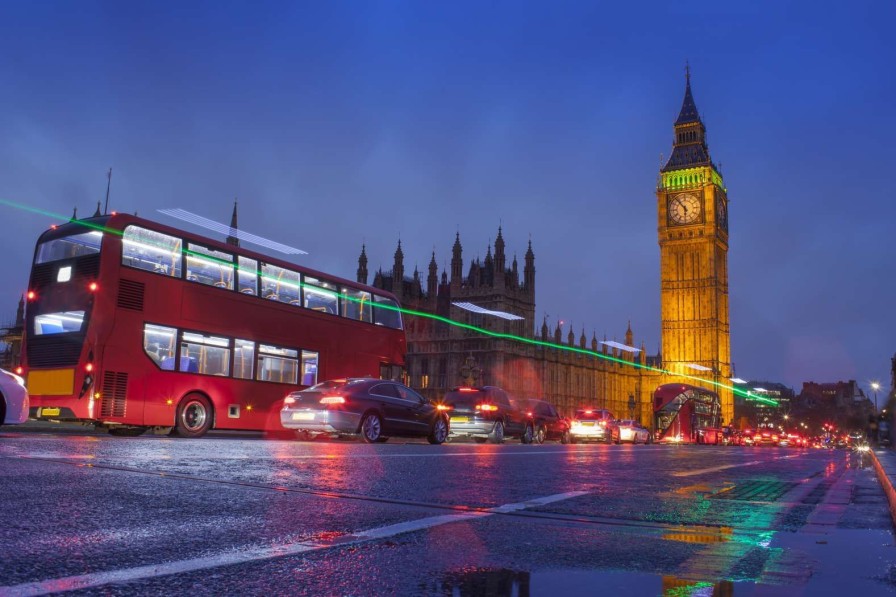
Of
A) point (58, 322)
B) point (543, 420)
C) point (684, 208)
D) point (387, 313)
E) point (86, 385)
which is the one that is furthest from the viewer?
point (684, 208)

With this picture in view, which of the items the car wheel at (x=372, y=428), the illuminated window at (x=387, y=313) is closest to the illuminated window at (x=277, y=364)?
the illuminated window at (x=387, y=313)

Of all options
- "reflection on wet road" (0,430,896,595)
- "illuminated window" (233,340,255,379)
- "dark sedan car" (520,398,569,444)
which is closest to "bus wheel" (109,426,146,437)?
"illuminated window" (233,340,255,379)

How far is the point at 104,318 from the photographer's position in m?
14.6

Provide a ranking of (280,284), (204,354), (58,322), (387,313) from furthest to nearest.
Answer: (387,313) < (280,284) < (204,354) < (58,322)

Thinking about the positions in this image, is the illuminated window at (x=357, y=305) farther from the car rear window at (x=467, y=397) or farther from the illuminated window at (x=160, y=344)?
the illuminated window at (x=160, y=344)

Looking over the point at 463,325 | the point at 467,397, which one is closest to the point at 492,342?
the point at 463,325

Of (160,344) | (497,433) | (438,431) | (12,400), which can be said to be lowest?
(497,433)

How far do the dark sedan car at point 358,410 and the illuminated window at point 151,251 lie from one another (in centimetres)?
356

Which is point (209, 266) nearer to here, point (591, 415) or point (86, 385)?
point (86, 385)

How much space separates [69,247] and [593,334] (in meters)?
71.7

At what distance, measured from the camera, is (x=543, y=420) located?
89.4ft

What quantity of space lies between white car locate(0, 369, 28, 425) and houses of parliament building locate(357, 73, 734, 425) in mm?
45288

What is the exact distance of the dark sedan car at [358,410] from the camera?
15.3 metres

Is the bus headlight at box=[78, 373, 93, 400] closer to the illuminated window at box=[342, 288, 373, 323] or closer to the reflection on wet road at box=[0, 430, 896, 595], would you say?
the illuminated window at box=[342, 288, 373, 323]
